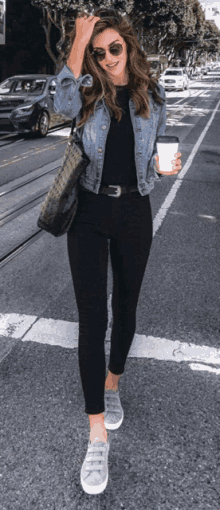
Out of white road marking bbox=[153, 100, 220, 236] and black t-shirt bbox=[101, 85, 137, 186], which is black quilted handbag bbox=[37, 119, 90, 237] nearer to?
black t-shirt bbox=[101, 85, 137, 186]

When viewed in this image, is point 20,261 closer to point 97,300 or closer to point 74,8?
point 97,300

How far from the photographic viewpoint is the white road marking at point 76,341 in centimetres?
325

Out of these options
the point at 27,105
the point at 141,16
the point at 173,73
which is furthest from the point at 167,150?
the point at 173,73

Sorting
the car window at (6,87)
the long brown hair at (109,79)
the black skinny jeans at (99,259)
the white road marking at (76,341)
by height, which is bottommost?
the white road marking at (76,341)

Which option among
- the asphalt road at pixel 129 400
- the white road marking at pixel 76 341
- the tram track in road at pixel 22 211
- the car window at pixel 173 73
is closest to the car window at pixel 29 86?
the tram track in road at pixel 22 211

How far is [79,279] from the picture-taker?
218 centimetres

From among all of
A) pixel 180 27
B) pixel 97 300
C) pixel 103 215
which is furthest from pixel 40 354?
pixel 180 27

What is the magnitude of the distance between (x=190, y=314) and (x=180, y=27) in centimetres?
4313

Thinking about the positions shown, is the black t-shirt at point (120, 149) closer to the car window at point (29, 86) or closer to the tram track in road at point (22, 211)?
the tram track in road at point (22, 211)

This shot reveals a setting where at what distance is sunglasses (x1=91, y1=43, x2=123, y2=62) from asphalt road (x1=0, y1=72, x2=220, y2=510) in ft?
5.70

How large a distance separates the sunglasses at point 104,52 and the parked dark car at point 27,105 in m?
11.1

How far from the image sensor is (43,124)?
13.9 metres

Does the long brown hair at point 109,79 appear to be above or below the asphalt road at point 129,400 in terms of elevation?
Answer: above

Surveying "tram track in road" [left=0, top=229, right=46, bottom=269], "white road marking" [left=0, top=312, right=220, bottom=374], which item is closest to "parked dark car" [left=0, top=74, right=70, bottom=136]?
"tram track in road" [left=0, top=229, right=46, bottom=269]
